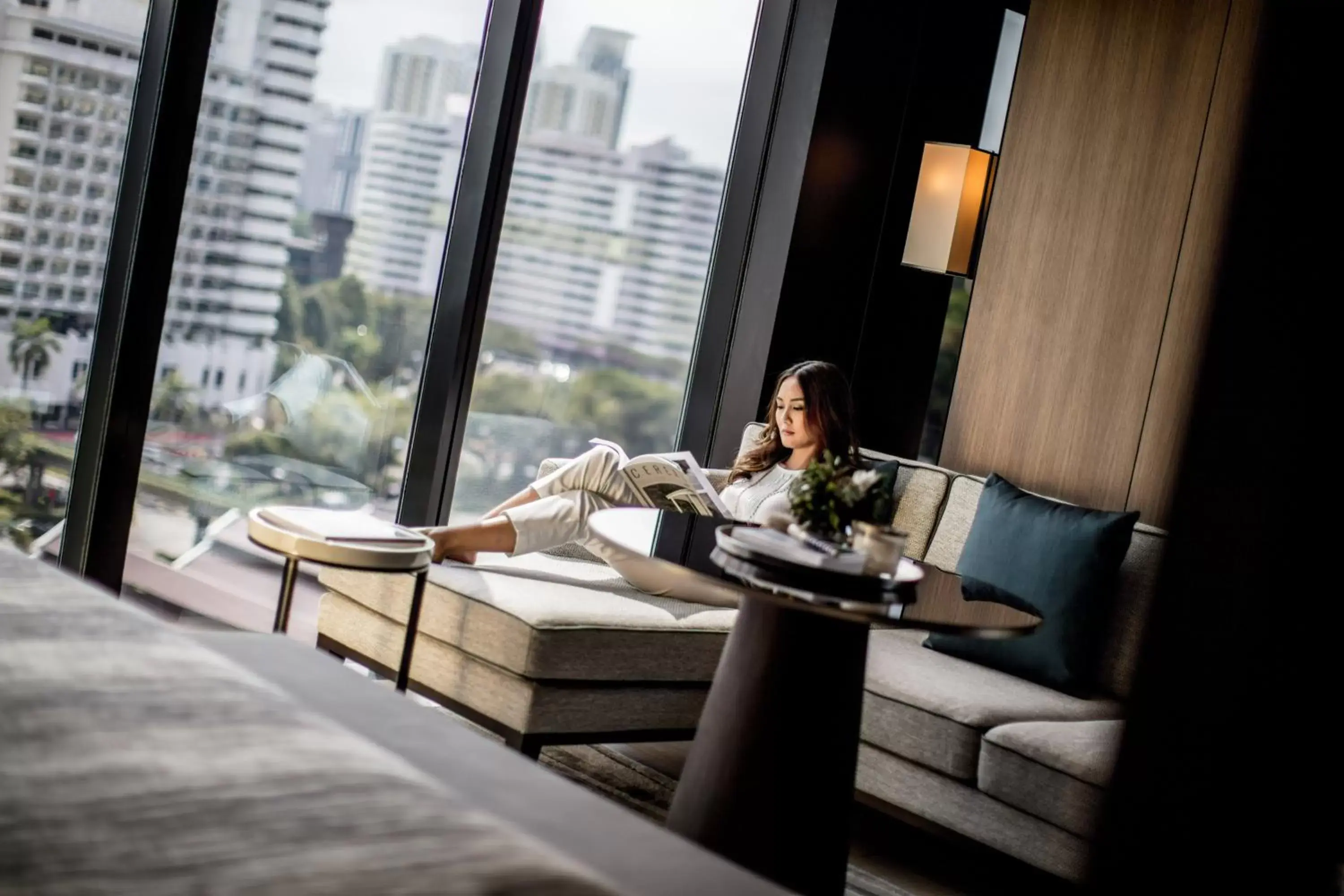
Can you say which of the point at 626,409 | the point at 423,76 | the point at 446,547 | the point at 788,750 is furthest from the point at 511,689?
the point at 423,76

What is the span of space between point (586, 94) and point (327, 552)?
2036mm

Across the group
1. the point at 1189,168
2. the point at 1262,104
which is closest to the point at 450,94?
the point at 1189,168

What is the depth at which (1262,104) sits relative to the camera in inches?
16.8

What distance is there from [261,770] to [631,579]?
2.53 meters

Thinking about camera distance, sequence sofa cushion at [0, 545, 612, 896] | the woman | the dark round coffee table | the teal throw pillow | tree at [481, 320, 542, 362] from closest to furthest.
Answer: sofa cushion at [0, 545, 612, 896]
the dark round coffee table
the teal throw pillow
the woman
tree at [481, 320, 542, 362]

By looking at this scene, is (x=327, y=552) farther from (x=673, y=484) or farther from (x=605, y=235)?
(x=605, y=235)

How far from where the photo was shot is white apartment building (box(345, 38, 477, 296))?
12.0 ft

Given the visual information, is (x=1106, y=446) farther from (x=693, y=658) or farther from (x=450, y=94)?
(x=450, y=94)

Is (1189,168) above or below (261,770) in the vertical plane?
above

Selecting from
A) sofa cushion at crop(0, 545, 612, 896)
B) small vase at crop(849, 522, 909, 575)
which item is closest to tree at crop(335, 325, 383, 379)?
small vase at crop(849, 522, 909, 575)

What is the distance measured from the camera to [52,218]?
9.99 feet

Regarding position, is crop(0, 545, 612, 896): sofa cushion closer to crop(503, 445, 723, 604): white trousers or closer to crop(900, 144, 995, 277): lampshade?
crop(503, 445, 723, 604): white trousers

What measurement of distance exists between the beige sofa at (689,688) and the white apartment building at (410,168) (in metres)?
0.95

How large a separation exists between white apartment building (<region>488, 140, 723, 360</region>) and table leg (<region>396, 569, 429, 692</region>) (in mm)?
1269
